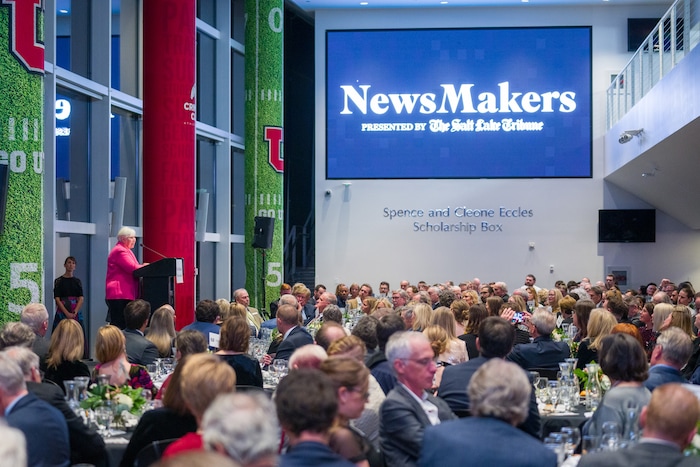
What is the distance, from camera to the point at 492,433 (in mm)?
3459

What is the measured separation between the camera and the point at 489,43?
69.9 feet

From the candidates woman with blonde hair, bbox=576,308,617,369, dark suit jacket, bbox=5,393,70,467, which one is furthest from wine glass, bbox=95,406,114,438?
woman with blonde hair, bbox=576,308,617,369

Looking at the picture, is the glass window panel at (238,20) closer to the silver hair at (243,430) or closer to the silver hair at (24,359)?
the silver hair at (24,359)

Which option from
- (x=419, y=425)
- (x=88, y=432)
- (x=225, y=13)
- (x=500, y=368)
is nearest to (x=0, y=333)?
(x=88, y=432)

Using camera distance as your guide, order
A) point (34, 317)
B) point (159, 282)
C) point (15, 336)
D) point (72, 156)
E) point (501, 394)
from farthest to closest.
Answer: point (72, 156), point (159, 282), point (34, 317), point (15, 336), point (501, 394)

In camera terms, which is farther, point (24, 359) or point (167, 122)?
point (167, 122)

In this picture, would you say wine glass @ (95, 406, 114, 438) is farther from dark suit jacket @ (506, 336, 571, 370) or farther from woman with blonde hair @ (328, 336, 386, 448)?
dark suit jacket @ (506, 336, 571, 370)

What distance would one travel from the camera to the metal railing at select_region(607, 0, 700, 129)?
39.5 ft

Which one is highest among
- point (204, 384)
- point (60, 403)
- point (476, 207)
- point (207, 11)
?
point (207, 11)

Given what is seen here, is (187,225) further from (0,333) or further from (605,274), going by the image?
(605,274)

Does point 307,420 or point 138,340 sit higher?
point 307,420

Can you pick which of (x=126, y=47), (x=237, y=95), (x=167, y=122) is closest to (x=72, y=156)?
(x=167, y=122)

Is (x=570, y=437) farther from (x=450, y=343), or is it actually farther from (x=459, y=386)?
(x=450, y=343)

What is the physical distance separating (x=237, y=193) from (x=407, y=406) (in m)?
15.8
